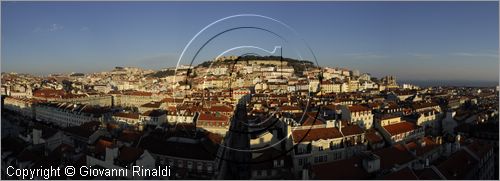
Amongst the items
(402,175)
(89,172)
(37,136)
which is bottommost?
(89,172)

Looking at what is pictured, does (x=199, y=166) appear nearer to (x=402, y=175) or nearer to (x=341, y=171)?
(x=341, y=171)

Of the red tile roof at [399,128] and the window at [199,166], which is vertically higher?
the red tile roof at [399,128]

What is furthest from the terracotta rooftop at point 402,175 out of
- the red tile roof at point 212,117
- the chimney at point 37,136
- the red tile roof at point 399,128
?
the chimney at point 37,136

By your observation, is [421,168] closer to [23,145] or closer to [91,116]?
[23,145]

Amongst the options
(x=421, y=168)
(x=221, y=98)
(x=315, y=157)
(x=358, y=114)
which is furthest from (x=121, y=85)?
(x=421, y=168)

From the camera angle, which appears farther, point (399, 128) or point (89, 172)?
point (399, 128)

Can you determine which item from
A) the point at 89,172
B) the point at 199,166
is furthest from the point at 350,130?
the point at 89,172

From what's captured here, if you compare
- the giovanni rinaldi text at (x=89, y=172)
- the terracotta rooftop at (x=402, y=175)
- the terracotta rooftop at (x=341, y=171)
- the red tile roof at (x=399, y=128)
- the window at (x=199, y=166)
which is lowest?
the window at (x=199, y=166)

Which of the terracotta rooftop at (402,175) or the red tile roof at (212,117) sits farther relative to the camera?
the red tile roof at (212,117)

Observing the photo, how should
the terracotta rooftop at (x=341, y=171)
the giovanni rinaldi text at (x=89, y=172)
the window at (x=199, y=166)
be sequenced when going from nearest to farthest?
the terracotta rooftop at (x=341, y=171) → the giovanni rinaldi text at (x=89, y=172) → the window at (x=199, y=166)

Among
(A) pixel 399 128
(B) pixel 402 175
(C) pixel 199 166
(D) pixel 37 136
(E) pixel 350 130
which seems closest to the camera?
(B) pixel 402 175

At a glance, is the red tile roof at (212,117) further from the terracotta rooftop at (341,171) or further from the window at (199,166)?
the terracotta rooftop at (341,171)
